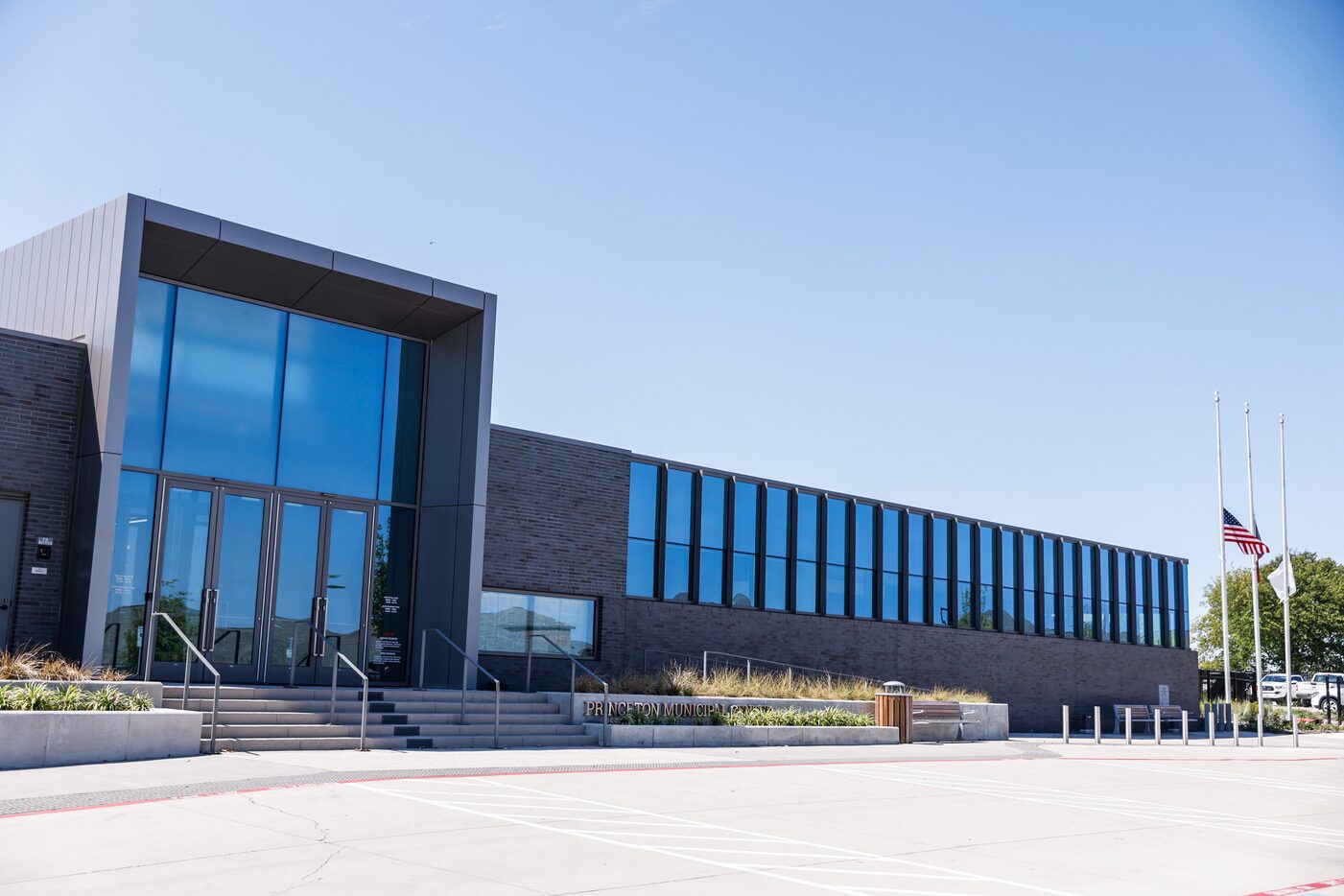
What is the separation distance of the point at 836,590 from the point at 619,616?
8.69 m

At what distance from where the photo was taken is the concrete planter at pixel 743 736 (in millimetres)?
18922

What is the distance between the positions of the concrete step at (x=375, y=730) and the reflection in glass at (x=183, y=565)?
3.34m

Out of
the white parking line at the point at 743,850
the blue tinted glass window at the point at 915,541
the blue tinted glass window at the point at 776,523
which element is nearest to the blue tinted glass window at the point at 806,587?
the blue tinted glass window at the point at 776,523

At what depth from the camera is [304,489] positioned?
66.2 ft

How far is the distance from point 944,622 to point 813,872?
2920cm

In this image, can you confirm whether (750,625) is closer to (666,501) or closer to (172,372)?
(666,501)

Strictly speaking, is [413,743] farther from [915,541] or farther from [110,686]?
[915,541]

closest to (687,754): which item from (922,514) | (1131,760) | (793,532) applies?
(1131,760)

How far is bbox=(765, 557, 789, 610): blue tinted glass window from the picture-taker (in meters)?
30.5

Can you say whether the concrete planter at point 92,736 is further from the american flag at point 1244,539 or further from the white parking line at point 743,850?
the american flag at point 1244,539

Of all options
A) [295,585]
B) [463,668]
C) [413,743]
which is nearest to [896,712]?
[463,668]

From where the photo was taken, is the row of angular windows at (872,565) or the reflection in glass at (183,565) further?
the row of angular windows at (872,565)

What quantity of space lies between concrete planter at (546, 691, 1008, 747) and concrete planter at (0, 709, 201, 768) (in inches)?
263

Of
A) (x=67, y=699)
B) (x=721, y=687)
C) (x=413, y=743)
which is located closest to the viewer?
(x=67, y=699)
